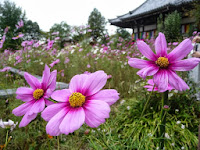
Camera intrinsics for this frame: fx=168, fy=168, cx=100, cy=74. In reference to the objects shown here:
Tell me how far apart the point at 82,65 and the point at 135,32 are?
8940mm

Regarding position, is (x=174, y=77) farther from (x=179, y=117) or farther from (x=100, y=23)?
(x=100, y=23)

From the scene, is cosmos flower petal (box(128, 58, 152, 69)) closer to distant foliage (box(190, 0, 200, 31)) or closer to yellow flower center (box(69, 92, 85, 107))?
yellow flower center (box(69, 92, 85, 107))

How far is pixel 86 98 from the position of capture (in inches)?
16.9

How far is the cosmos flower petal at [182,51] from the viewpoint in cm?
44

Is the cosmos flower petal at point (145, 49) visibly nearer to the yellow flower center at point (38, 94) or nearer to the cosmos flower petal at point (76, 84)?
the cosmos flower petal at point (76, 84)

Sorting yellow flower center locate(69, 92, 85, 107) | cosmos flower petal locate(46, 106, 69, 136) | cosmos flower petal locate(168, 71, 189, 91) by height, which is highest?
cosmos flower petal locate(168, 71, 189, 91)

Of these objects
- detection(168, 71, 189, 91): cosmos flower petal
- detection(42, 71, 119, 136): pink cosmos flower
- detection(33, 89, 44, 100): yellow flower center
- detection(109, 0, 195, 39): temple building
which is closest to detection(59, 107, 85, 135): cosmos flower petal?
detection(42, 71, 119, 136): pink cosmos flower

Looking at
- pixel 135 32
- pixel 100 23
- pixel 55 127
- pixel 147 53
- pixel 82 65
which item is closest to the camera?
pixel 55 127

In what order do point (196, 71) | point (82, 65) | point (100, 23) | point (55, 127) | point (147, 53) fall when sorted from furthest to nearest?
1. point (100, 23)
2. point (82, 65)
3. point (196, 71)
4. point (147, 53)
5. point (55, 127)

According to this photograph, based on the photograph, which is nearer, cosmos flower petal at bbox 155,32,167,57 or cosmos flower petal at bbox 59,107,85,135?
cosmos flower petal at bbox 59,107,85,135

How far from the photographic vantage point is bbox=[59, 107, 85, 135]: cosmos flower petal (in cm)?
33

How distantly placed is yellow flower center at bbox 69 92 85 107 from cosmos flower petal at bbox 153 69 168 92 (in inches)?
7.4

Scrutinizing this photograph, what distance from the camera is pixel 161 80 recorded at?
423 millimetres

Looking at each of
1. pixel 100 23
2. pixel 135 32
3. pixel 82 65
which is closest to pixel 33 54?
pixel 82 65
